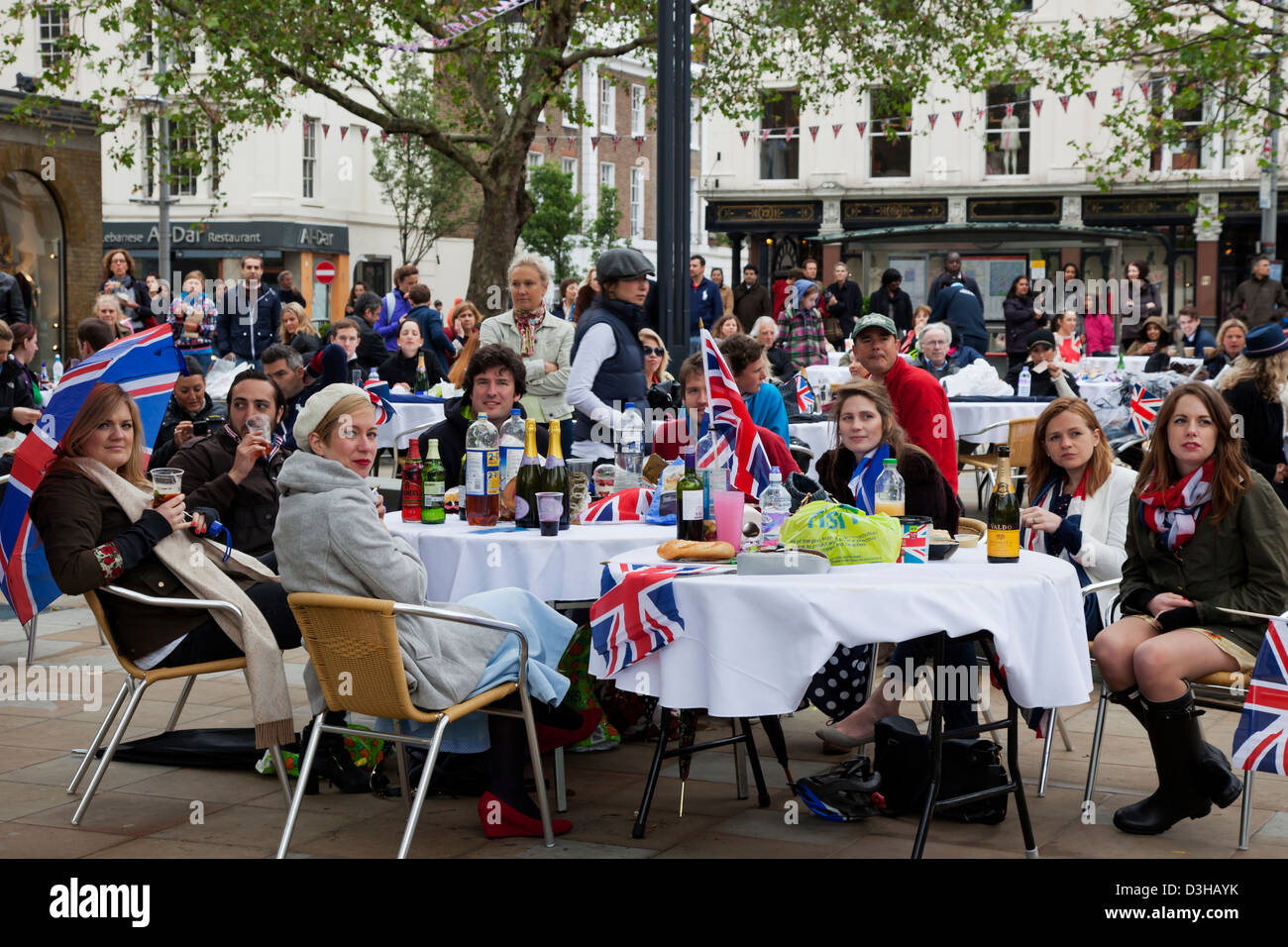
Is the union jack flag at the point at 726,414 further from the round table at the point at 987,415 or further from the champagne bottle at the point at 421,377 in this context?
the champagne bottle at the point at 421,377

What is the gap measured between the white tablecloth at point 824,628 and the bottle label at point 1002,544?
210 millimetres

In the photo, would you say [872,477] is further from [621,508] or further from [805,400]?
[805,400]

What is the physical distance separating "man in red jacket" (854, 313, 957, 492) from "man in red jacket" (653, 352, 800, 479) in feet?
1.87

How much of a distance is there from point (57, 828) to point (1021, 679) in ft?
10.1

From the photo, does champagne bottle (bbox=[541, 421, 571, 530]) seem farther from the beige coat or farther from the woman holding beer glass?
the beige coat

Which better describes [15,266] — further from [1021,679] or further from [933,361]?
[1021,679]

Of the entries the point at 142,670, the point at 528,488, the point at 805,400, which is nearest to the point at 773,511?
the point at 528,488

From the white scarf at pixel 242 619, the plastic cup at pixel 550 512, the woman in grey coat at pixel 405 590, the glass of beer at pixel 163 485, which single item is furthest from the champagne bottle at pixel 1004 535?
the glass of beer at pixel 163 485

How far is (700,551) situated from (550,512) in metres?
0.81

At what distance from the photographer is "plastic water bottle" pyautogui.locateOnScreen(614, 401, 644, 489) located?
20.1 feet

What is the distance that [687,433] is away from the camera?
21.9ft

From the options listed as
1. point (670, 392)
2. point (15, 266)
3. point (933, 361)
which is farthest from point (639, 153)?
point (670, 392)

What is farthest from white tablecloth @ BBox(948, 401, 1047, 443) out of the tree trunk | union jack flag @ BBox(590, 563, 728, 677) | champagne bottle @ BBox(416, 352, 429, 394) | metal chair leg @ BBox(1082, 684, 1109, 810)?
the tree trunk

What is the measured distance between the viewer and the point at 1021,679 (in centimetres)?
421
